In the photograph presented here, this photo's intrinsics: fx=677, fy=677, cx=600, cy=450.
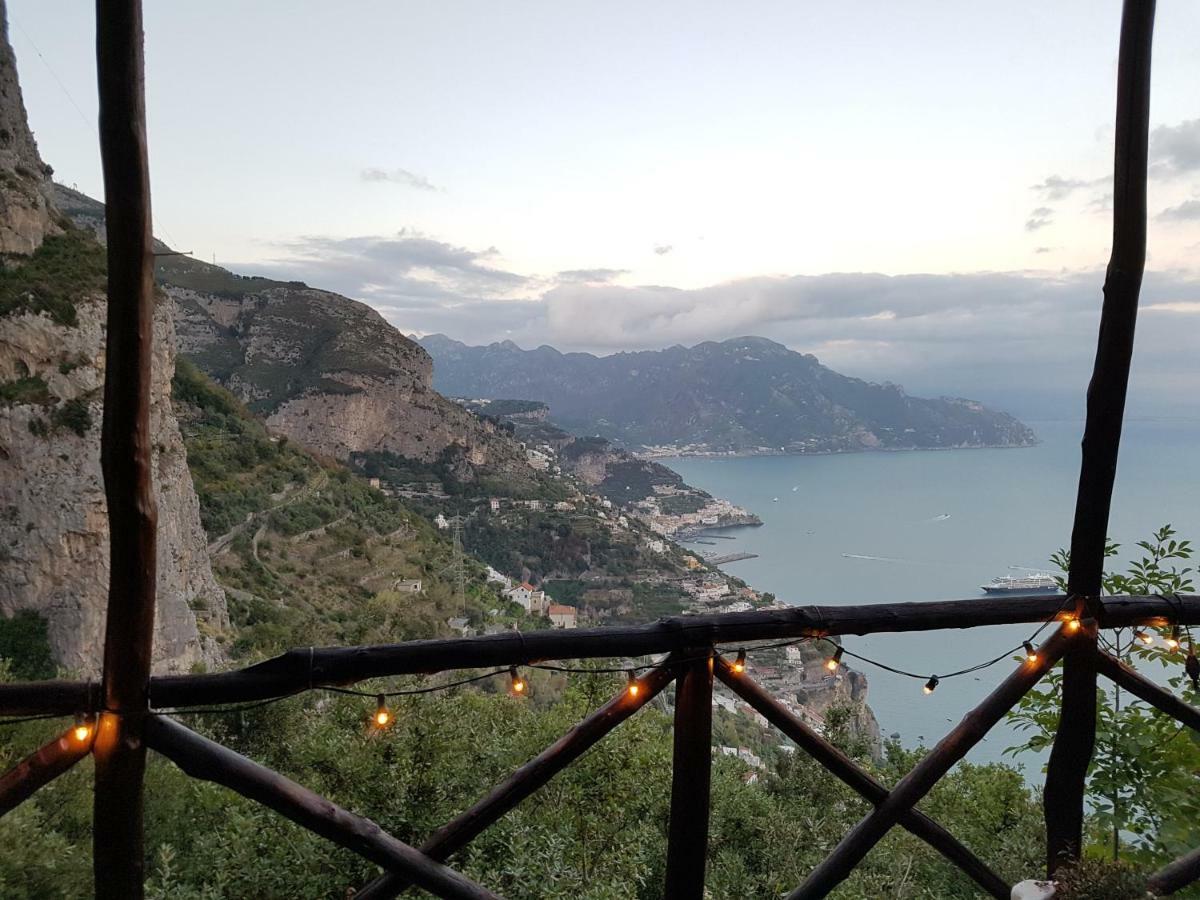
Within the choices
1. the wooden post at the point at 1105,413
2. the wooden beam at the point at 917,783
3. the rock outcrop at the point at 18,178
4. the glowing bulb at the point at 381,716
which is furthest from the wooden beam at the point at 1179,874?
the rock outcrop at the point at 18,178

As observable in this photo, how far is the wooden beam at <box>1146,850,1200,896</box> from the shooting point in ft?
6.51

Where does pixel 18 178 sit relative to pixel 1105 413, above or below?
above

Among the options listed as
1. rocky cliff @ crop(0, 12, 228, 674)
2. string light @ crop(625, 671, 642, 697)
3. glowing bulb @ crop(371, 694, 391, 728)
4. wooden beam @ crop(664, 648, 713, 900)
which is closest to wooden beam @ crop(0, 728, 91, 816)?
glowing bulb @ crop(371, 694, 391, 728)

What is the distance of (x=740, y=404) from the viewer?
120562 mm

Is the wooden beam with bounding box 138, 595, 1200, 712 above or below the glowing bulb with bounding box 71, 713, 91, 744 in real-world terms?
above

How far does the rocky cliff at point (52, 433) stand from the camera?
35.6 ft

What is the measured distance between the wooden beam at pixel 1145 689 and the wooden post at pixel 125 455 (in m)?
2.60

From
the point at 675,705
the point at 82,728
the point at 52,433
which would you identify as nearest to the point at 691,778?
the point at 675,705

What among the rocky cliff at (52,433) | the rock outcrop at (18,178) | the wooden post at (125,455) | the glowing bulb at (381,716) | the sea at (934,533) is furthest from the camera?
the sea at (934,533)

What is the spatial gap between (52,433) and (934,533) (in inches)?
1853

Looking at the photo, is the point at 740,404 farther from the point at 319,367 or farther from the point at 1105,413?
the point at 1105,413

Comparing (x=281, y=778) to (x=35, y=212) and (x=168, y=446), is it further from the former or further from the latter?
(x=168, y=446)

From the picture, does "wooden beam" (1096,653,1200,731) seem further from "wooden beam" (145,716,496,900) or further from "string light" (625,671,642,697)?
"wooden beam" (145,716,496,900)

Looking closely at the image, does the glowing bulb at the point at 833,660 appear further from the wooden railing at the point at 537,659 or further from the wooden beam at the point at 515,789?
the wooden beam at the point at 515,789
